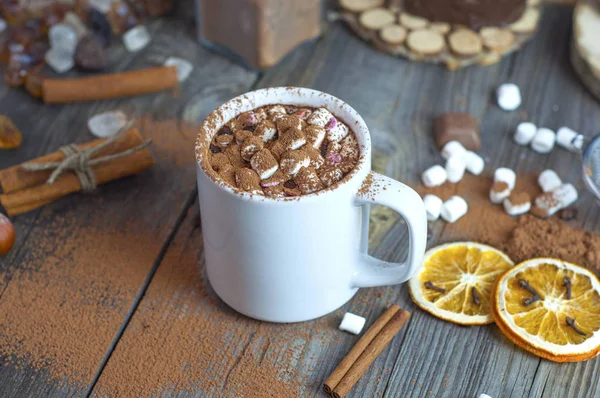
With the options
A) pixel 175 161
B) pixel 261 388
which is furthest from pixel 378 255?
pixel 175 161

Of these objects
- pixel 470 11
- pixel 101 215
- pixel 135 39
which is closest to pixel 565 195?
pixel 470 11

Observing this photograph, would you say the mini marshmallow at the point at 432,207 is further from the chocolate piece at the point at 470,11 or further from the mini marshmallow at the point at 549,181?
the chocolate piece at the point at 470,11

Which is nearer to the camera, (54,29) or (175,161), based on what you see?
(175,161)

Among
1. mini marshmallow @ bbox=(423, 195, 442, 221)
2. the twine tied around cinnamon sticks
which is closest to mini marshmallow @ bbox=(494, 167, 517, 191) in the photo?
mini marshmallow @ bbox=(423, 195, 442, 221)

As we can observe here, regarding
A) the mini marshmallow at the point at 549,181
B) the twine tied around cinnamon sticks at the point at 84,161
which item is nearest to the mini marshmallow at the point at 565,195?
the mini marshmallow at the point at 549,181

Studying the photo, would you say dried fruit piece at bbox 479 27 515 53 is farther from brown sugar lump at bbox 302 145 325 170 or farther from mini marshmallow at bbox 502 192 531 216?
brown sugar lump at bbox 302 145 325 170

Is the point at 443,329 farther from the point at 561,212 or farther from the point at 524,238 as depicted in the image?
the point at 561,212
